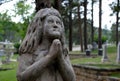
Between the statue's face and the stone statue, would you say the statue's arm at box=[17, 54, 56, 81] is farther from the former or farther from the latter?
Result: the statue's face

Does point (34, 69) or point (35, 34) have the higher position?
point (35, 34)

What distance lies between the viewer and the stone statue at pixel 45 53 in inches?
118

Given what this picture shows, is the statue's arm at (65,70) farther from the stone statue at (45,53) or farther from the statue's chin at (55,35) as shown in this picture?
the statue's chin at (55,35)

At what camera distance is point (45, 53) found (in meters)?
3.10

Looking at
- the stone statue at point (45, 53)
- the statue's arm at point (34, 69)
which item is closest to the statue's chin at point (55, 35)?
the stone statue at point (45, 53)

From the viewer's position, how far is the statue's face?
10.0 ft

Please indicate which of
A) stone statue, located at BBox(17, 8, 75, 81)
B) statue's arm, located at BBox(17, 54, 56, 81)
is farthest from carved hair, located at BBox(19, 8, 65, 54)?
statue's arm, located at BBox(17, 54, 56, 81)

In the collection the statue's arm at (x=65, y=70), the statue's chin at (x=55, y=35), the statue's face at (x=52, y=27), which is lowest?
the statue's arm at (x=65, y=70)

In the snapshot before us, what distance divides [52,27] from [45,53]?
298 millimetres

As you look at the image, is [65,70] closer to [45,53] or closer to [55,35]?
[45,53]

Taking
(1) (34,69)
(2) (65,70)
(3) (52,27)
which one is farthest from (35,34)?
(2) (65,70)

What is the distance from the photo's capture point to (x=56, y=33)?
305cm

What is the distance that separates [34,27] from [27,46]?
0.23m

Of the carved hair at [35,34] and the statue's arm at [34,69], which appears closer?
the statue's arm at [34,69]
